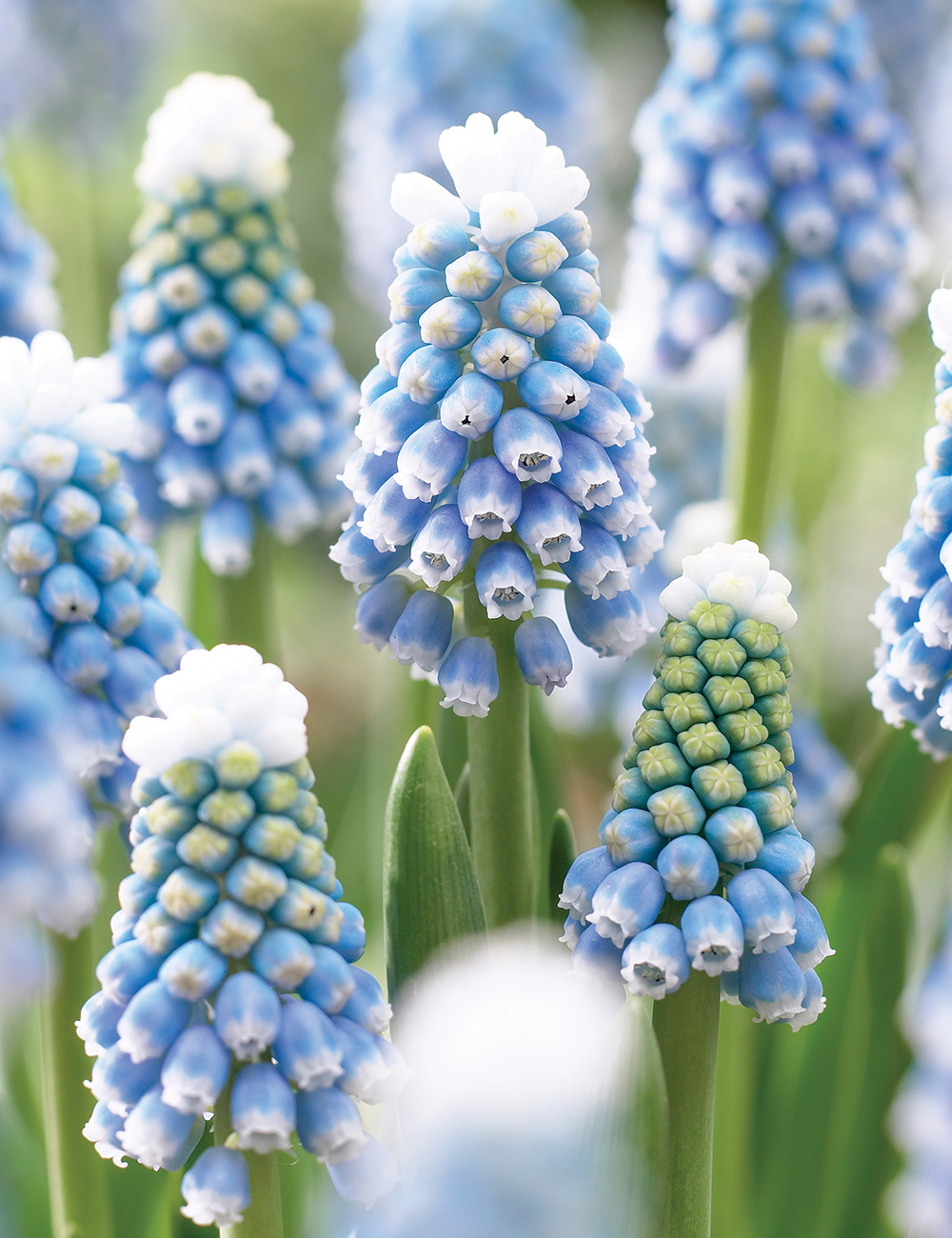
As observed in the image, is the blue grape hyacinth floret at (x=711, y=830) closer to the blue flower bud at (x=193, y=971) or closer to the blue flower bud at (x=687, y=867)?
the blue flower bud at (x=687, y=867)

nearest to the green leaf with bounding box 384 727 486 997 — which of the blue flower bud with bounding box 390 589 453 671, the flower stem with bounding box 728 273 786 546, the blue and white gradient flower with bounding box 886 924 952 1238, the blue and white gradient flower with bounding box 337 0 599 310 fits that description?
the blue flower bud with bounding box 390 589 453 671

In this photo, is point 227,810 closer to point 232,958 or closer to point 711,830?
point 232,958

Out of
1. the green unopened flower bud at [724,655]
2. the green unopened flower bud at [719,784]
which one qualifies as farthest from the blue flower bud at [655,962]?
the green unopened flower bud at [724,655]

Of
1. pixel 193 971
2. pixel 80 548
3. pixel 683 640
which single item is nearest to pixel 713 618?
pixel 683 640

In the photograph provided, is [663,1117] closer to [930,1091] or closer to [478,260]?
[930,1091]

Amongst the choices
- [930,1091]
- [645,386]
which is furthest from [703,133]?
[930,1091]
